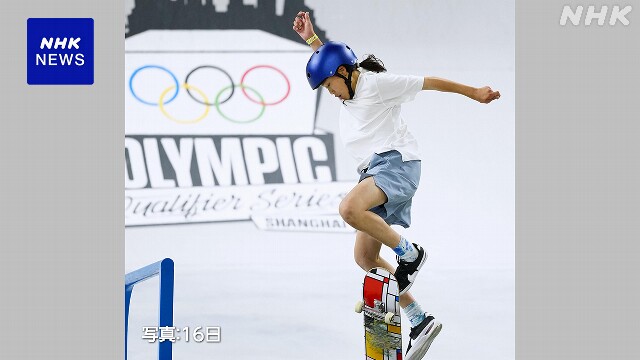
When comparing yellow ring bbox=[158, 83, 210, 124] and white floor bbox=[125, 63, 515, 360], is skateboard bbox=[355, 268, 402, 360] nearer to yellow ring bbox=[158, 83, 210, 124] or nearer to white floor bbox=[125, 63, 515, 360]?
white floor bbox=[125, 63, 515, 360]

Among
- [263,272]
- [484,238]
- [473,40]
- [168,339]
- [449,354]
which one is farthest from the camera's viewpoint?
[473,40]

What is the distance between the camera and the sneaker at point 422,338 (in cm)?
387

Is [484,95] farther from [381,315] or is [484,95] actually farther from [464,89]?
→ [381,315]

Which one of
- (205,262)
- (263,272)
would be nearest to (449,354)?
(263,272)

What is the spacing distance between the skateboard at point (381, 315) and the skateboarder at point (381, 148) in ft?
0.30

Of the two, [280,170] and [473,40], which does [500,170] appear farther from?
[280,170]

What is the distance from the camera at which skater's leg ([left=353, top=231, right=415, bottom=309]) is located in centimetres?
396

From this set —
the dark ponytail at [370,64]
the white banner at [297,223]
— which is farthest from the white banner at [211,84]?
the dark ponytail at [370,64]

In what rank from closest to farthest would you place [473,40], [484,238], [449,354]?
[449,354], [484,238], [473,40]

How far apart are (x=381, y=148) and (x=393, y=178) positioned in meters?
0.17

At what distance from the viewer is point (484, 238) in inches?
402

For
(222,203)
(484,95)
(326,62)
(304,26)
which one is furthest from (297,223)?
(484,95)

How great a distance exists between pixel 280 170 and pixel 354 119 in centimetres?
648

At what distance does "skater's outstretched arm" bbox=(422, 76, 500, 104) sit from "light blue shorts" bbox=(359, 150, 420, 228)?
1.20ft
